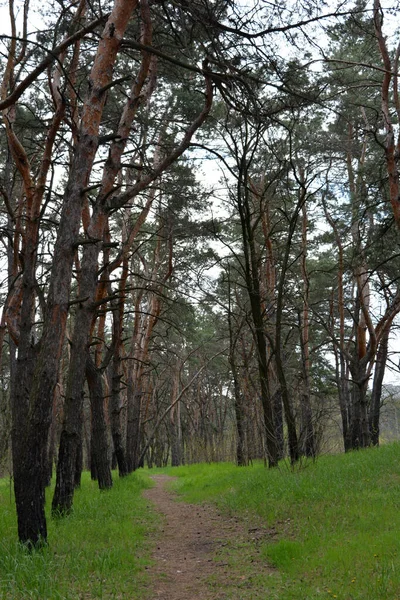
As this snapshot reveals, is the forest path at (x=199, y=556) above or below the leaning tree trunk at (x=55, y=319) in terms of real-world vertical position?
below

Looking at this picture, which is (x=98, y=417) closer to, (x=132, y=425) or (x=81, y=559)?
(x=81, y=559)

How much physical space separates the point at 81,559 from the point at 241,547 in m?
2.01

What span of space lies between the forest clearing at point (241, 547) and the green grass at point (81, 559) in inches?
0.5

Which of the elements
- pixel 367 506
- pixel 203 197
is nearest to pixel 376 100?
pixel 203 197

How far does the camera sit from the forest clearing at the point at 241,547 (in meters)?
4.06

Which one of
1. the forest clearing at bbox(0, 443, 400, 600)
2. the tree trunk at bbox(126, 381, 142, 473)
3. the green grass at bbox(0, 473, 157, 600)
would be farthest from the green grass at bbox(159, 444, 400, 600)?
the tree trunk at bbox(126, 381, 142, 473)

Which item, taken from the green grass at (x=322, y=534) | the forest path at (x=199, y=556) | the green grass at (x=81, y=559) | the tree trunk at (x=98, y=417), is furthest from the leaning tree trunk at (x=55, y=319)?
the tree trunk at (x=98, y=417)

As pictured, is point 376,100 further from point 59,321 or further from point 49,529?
point 49,529

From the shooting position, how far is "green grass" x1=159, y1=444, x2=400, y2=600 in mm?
4109

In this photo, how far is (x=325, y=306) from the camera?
21.7 metres

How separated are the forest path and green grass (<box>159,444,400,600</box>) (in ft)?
0.24

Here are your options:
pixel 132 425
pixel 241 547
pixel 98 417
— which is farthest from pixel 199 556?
pixel 132 425

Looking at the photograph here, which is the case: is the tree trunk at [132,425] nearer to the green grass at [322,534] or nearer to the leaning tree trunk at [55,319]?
the green grass at [322,534]

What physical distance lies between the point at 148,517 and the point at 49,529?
2.35 m
